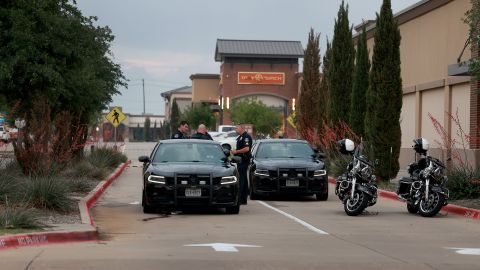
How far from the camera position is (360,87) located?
105 ft

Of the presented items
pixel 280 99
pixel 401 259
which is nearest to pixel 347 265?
pixel 401 259

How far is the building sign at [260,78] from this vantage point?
96.9 m

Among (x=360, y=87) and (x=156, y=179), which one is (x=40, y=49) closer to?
(x=156, y=179)

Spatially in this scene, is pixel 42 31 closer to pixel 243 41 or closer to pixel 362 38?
pixel 362 38

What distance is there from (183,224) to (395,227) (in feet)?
12.9

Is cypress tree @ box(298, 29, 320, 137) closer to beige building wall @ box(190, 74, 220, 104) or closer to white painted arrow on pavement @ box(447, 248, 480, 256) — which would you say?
white painted arrow on pavement @ box(447, 248, 480, 256)

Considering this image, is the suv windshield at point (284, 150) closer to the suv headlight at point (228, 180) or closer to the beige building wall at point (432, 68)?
the suv headlight at point (228, 180)

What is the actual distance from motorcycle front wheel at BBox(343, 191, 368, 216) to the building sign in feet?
258

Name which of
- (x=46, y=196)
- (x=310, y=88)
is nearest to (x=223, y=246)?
(x=46, y=196)

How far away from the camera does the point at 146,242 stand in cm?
1327

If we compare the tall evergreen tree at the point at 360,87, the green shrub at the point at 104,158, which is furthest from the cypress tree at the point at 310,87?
the tall evergreen tree at the point at 360,87

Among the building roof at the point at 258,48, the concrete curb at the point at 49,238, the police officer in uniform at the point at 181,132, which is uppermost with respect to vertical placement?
the building roof at the point at 258,48

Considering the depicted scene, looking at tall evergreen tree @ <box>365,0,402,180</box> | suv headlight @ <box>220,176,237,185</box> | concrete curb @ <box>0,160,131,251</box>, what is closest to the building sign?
tall evergreen tree @ <box>365,0,402,180</box>

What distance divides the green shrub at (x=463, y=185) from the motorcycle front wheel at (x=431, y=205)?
2690 millimetres
